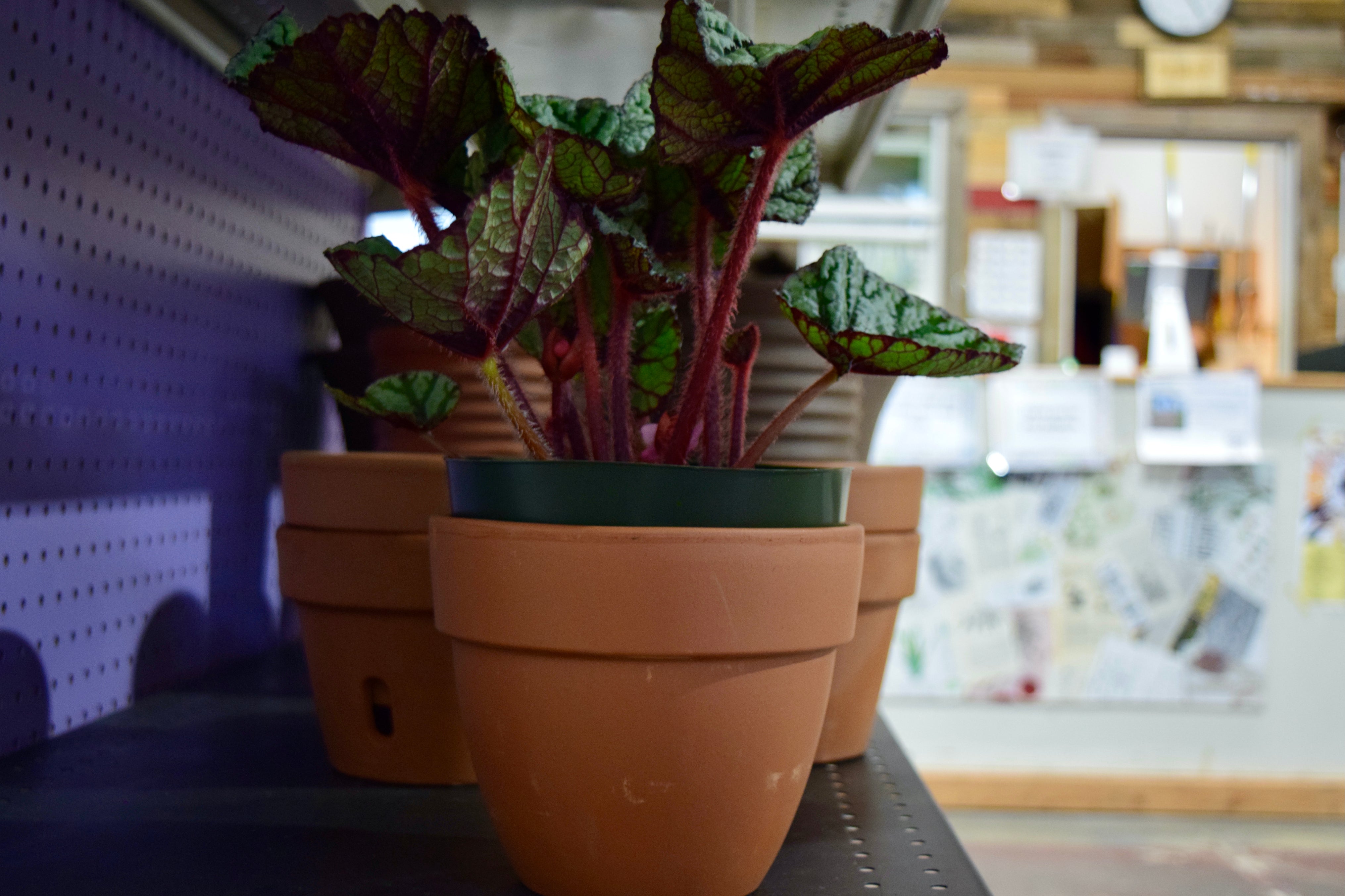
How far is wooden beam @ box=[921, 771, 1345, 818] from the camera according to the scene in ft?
8.04

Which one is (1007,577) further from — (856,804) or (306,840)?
(306,840)

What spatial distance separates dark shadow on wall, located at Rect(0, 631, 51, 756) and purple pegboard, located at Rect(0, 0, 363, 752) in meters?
0.02

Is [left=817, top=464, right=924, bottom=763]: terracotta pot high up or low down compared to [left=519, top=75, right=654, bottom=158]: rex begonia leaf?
down

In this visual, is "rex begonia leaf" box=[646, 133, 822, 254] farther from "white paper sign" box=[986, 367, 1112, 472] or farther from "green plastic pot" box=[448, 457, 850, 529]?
"white paper sign" box=[986, 367, 1112, 472]

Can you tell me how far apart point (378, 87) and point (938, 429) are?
7.35ft

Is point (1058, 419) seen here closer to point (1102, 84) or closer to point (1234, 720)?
point (1234, 720)

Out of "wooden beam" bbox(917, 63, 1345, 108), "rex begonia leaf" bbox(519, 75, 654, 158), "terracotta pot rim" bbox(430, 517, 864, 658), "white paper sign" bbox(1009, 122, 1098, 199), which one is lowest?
"terracotta pot rim" bbox(430, 517, 864, 658)

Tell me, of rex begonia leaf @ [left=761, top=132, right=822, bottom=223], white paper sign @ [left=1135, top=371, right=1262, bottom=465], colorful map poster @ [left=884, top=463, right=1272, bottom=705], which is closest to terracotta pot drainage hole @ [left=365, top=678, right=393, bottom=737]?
rex begonia leaf @ [left=761, top=132, right=822, bottom=223]

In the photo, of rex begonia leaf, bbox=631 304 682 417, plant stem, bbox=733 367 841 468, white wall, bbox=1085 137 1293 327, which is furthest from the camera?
white wall, bbox=1085 137 1293 327

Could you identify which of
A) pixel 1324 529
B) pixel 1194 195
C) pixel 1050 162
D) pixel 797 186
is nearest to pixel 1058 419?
pixel 1324 529

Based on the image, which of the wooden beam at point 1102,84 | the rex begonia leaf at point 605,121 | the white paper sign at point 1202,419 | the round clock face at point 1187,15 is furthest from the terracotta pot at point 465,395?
the round clock face at point 1187,15

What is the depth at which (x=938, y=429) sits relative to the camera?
2.59 m

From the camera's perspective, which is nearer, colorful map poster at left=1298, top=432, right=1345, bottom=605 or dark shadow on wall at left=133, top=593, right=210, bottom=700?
dark shadow on wall at left=133, top=593, right=210, bottom=700

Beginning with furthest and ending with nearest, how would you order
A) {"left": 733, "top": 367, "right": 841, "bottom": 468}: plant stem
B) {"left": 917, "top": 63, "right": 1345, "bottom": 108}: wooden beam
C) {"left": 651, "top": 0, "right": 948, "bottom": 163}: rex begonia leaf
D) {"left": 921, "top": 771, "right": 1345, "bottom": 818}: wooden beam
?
{"left": 917, "top": 63, "right": 1345, "bottom": 108}: wooden beam, {"left": 921, "top": 771, "right": 1345, "bottom": 818}: wooden beam, {"left": 733, "top": 367, "right": 841, "bottom": 468}: plant stem, {"left": 651, "top": 0, "right": 948, "bottom": 163}: rex begonia leaf
